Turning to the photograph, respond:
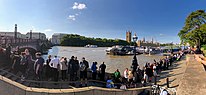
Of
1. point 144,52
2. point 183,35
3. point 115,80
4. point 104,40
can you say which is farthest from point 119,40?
point 115,80

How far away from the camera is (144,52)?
3460 inches

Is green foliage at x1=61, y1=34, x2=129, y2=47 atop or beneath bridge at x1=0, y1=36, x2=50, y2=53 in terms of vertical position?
Result: atop

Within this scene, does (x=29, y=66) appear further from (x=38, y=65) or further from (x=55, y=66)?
→ (x=55, y=66)

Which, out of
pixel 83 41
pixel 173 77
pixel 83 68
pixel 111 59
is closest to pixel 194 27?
pixel 111 59

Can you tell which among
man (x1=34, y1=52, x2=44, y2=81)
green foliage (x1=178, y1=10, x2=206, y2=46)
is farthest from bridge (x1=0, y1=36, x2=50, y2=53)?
green foliage (x1=178, y1=10, x2=206, y2=46)

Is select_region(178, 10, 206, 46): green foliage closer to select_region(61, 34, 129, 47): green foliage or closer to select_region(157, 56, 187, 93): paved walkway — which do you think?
select_region(157, 56, 187, 93): paved walkway

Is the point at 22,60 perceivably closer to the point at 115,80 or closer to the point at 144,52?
the point at 115,80

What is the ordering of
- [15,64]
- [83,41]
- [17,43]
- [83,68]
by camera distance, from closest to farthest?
[15,64], [83,68], [17,43], [83,41]

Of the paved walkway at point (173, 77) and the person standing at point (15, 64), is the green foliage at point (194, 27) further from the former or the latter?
the person standing at point (15, 64)

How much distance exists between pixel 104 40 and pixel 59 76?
16768cm

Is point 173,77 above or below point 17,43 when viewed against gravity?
below

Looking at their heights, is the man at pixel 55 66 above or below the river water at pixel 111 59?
above

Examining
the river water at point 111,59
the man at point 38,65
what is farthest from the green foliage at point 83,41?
the man at point 38,65

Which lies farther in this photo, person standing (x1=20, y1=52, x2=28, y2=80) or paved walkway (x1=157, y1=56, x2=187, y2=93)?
paved walkway (x1=157, y1=56, x2=187, y2=93)
